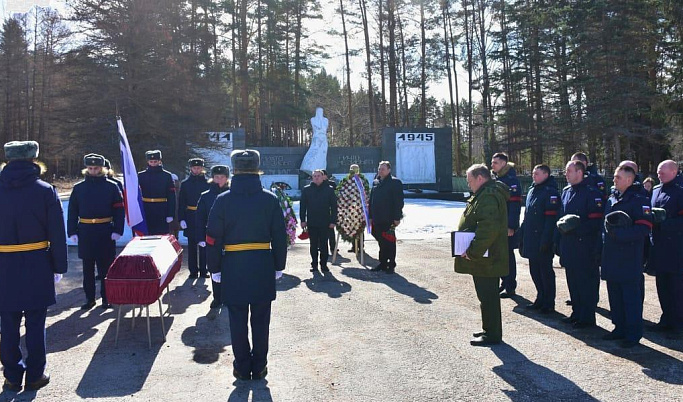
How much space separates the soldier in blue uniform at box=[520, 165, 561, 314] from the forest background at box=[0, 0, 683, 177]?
1337 centimetres

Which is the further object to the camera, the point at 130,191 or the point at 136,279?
the point at 130,191

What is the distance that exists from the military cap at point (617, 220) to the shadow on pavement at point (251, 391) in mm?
3735

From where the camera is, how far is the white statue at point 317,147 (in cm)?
2713

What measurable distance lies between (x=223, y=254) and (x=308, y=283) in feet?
14.0

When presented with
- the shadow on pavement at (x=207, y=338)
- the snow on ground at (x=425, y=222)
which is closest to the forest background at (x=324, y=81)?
the snow on ground at (x=425, y=222)

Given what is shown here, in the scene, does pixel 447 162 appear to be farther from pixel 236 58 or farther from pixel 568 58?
pixel 236 58

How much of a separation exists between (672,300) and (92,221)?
7266mm

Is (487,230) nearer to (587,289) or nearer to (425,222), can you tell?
→ (587,289)

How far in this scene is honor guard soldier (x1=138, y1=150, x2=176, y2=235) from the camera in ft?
29.7

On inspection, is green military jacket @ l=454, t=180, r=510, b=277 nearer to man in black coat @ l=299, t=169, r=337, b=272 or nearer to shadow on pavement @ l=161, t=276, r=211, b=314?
shadow on pavement @ l=161, t=276, r=211, b=314

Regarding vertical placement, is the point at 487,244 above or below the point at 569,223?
below

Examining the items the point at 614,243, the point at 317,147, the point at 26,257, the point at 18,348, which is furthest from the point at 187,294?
the point at 317,147

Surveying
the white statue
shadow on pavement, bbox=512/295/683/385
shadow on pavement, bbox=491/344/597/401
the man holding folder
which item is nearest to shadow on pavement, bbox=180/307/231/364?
the man holding folder

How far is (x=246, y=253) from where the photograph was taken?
15.0ft
